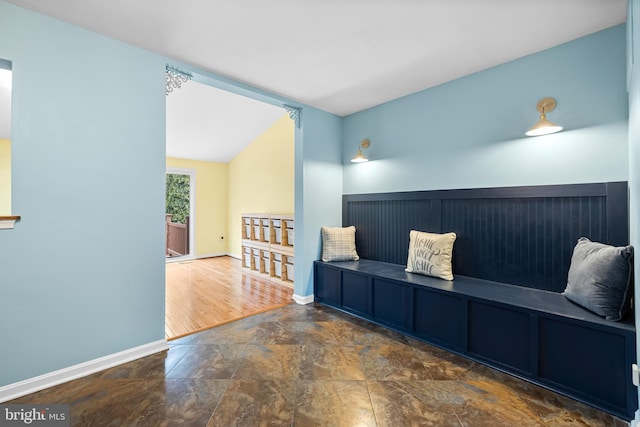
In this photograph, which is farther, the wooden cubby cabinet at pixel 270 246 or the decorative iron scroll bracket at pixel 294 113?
the wooden cubby cabinet at pixel 270 246

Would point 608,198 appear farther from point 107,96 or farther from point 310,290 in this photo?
point 107,96

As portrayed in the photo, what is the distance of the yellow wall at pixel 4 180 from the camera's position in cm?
362

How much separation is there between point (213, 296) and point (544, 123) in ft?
12.7

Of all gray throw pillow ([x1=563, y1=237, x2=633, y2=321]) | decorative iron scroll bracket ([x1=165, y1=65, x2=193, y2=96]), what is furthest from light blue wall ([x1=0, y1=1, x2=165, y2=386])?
gray throw pillow ([x1=563, y1=237, x2=633, y2=321])

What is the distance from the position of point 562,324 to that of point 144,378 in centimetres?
278

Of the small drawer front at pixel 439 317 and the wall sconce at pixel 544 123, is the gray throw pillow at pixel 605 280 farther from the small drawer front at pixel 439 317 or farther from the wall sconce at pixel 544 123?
the wall sconce at pixel 544 123

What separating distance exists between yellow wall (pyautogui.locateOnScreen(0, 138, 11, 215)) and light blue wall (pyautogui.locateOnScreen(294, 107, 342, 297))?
142 inches

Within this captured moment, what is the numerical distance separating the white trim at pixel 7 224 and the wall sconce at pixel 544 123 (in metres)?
3.59

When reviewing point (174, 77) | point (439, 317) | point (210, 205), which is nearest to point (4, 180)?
point (174, 77)

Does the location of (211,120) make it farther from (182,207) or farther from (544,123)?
(544,123)

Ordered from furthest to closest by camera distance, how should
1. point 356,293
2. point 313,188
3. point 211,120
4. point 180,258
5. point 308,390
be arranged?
point 180,258, point 211,120, point 313,188, point 356,293, point 308,390

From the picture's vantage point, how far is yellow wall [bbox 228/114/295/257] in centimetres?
502

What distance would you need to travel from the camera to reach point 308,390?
180cm

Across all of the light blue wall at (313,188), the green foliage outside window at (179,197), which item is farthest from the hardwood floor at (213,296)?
the green foliage outside window at (179,197)
